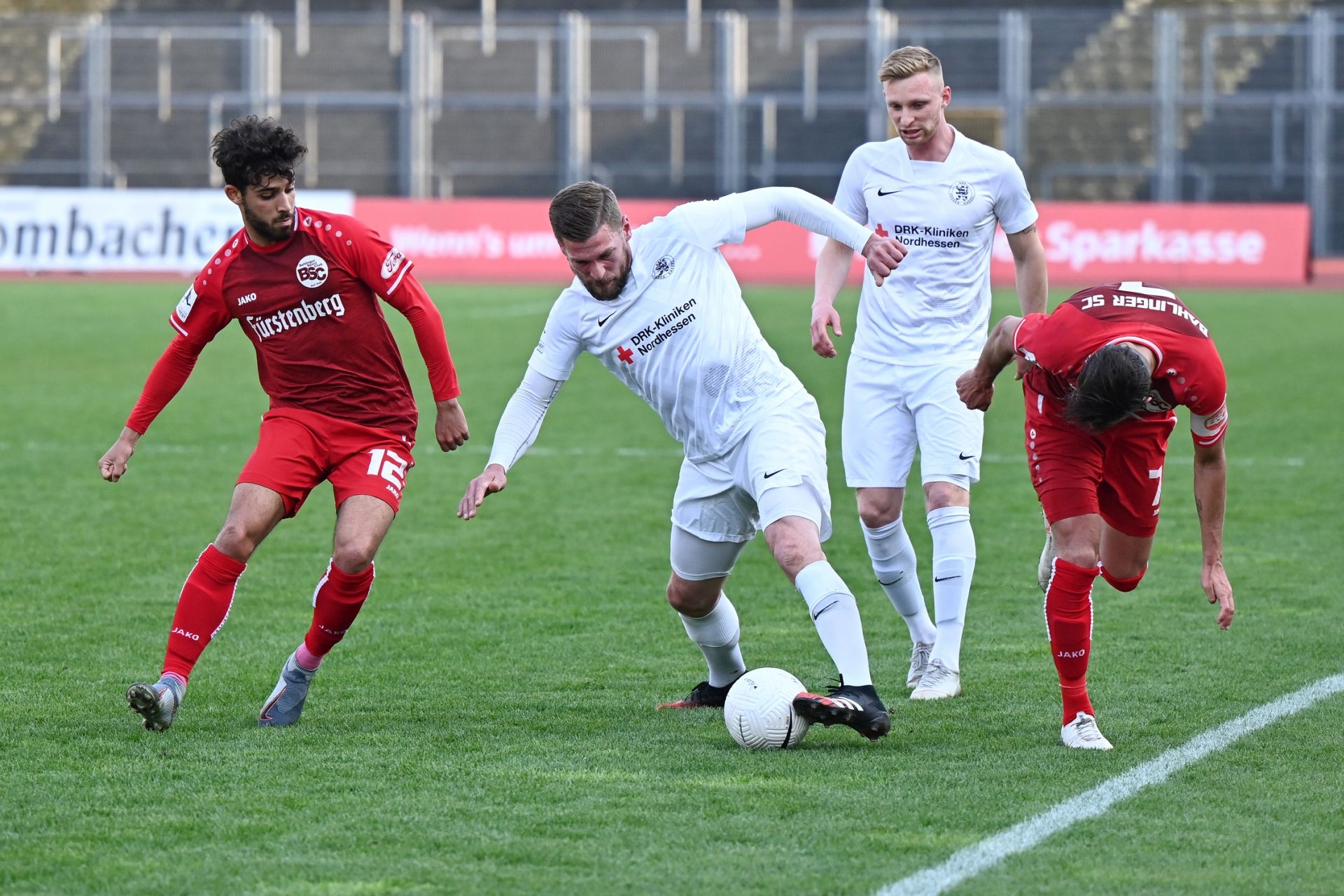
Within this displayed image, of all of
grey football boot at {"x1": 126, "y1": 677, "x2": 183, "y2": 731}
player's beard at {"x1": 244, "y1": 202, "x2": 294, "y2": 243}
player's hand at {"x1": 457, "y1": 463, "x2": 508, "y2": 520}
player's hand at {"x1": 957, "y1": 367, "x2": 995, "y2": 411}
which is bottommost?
grey football boot at {"x1": 126, "y1": 677, "x2": 183, "y2": 731}

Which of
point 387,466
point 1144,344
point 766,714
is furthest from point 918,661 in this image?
point 387,466

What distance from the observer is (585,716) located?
5.89m

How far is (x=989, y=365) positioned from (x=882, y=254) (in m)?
0.46

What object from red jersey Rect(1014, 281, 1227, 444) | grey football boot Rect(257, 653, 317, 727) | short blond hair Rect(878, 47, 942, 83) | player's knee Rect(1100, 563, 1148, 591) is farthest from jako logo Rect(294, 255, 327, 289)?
player's knee Rect(1100, 563, 1148, 591)

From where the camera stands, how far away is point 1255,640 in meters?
6.98

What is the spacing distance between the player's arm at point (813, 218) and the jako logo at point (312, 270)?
1.33 meters

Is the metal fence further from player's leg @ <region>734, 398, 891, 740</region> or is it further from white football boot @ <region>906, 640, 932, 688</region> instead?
player's leg @ <region>734, 398, 891, 740</region>

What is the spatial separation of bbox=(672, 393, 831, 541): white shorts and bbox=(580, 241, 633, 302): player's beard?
0.59m

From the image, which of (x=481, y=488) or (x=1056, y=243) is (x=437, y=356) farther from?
(x=1056, y=243)

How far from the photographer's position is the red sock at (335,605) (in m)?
5.70

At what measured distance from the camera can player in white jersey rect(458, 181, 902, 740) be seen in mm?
5418

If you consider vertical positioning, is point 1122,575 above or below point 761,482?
below

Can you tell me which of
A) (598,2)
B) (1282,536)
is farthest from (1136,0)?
(1282,536)

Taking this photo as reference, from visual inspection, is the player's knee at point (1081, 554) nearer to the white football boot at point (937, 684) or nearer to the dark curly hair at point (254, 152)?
the white football boot at point (937, 684)
